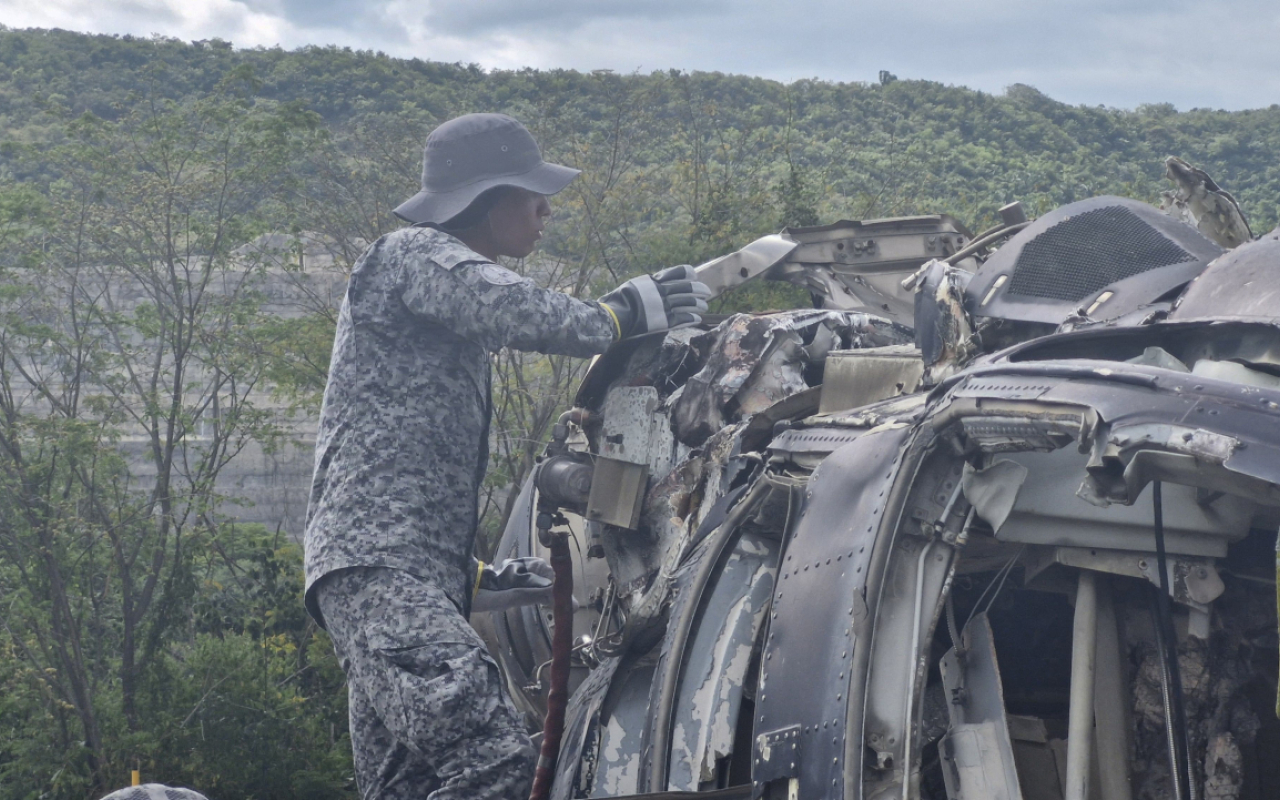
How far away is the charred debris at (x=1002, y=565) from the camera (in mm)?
2250

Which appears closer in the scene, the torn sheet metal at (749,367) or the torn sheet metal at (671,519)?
the torn sheet metal at (671,519)

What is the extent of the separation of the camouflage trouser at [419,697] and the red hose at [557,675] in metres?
0.28

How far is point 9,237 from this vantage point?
32.6 feet

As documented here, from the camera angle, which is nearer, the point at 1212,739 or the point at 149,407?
the point at 1212,739

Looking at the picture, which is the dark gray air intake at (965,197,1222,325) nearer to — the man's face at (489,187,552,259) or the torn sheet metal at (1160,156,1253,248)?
the torn sheet metal at (1160,156,1253,248)

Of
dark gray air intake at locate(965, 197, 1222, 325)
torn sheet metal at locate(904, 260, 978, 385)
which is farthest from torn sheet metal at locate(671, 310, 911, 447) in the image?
dark gray air intake at locate(965, 197, 1222, 325)

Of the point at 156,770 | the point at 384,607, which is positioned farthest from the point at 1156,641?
the point at 156,770

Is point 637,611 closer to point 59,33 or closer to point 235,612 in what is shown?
point 235,612

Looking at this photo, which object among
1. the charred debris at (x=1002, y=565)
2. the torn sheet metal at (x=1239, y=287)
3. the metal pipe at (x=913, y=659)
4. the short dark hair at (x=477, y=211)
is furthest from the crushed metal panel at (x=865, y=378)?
the metal pipe at (x=913, y=659)

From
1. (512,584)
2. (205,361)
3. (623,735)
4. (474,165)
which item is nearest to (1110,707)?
(623,735)

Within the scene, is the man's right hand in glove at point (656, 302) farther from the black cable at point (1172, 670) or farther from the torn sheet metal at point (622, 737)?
the black cable at point (1172, 670)

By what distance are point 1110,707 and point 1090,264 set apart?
1395mm

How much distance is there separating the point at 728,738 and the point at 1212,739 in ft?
3.29

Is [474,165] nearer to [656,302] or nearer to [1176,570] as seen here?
[656,302]
